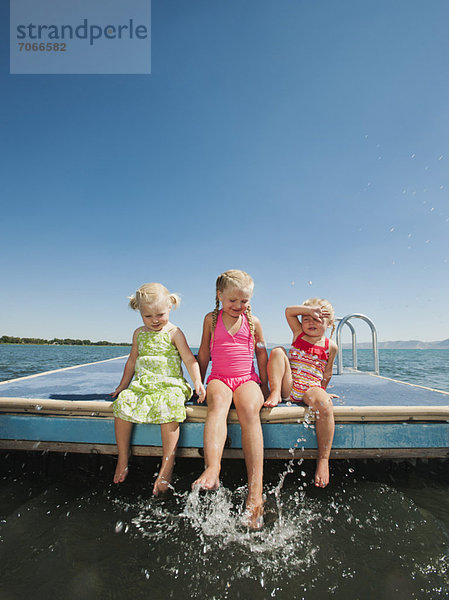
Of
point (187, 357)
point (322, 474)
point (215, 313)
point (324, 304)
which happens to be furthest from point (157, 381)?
point (324, 304)

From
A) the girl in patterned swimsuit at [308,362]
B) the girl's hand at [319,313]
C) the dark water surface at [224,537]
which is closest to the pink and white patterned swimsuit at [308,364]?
the girl in patterned swimsuit at [308,362]

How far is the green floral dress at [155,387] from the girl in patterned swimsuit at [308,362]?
1.98 ft

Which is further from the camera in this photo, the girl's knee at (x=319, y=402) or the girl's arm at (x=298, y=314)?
the girl's arm at (x=298, y=314)

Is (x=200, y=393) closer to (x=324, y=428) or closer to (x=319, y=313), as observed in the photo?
(x=324, y=428)

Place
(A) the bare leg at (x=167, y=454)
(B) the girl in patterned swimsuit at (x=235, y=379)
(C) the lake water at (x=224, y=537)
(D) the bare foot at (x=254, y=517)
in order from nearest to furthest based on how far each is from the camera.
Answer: (C) the lake water at (x=224, y=537)
(D) the bare foot at (x=254, y=517)
(B) the girl in patterned swimsuit at (x=235, y=379)
(A) the bare leg at (x=167, y=454)

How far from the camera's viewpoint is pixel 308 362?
8.27ft

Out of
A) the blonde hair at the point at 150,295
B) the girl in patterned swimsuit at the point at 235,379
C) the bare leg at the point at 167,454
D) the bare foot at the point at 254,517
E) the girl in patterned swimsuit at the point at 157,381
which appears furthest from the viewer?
the blonde hair at the point at 150,295

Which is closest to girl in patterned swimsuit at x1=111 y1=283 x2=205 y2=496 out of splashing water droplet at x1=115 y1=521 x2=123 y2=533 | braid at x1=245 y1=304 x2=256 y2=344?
splashing water droplet at x1=115 y1=521 x2=123 y2=533

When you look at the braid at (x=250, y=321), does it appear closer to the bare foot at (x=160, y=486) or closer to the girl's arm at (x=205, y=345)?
the girl's arm at (x=205, y=345)

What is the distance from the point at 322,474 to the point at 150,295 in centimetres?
162

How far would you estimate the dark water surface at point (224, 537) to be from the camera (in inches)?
54.1

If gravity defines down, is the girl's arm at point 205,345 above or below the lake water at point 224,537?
above

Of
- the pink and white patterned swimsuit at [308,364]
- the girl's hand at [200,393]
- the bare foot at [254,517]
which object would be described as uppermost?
the pink and white patterned swimsuit at [308,364]

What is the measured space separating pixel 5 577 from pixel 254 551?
1088 millimetres
